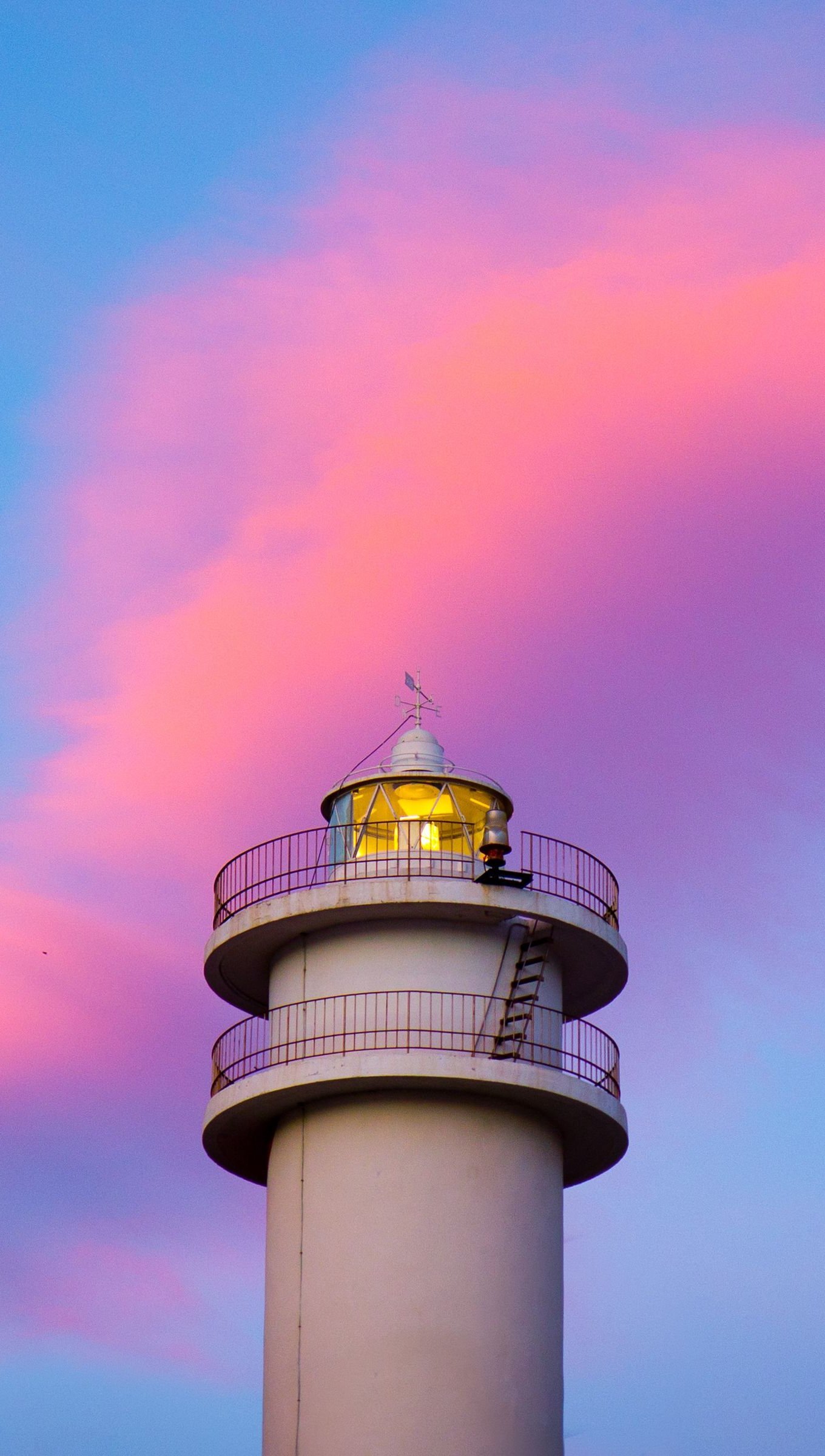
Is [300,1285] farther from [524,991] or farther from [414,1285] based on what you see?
[524,991]

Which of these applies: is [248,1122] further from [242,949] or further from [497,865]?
[497,865]

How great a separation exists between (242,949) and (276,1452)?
793 centimetres

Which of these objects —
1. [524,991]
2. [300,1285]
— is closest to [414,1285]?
[300,1285]

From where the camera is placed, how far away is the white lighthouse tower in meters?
33.8

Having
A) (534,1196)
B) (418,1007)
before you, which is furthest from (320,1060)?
(534,1196)

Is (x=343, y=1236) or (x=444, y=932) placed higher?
(x=444, y=932)

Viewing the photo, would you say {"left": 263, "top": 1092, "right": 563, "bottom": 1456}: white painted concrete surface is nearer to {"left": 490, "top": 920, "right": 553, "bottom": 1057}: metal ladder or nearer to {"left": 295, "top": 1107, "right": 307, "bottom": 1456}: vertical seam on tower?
{"left": 295, "top": 1107, "right": 307, "bottom": 1456}: vertical seam on tower

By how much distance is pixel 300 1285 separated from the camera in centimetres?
3491

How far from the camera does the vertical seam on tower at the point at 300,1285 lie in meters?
34.0

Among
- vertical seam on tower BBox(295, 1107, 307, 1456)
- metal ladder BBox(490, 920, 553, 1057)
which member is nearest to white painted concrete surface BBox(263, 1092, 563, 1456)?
vertical seam on tower BBox(295, 1107, 307, 1456)

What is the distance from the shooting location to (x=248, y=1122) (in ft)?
120

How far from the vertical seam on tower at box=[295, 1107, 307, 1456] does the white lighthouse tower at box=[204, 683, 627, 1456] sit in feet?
0.15

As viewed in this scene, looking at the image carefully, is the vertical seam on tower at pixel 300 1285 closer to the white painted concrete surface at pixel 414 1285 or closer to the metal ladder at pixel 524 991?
the white painted concrete surface at pixel 414 1285

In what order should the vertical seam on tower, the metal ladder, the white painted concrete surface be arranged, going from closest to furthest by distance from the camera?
the white painted concrete surface
the vertical seam on tower
the metal ladder
